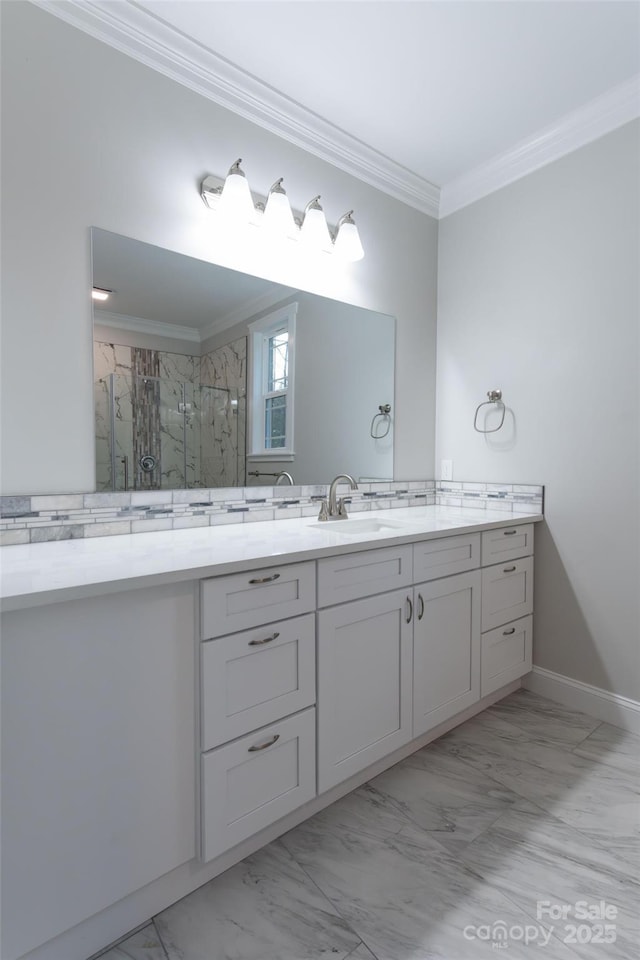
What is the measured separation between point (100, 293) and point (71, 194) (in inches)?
11.8

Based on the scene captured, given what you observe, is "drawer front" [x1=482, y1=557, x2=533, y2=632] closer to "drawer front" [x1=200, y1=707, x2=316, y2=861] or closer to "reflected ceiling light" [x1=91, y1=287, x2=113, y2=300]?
"drawer front" [x1=200, y1=707, x2=316, y2=861]

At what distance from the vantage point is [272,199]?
192 centimetres

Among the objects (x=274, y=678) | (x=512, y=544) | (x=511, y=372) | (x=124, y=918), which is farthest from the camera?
(x=511, y=372)

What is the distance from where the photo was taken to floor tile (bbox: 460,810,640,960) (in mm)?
1146

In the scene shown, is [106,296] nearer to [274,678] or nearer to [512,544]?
[274,678]

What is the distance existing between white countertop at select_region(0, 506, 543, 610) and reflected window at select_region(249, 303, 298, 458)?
1.15 feet

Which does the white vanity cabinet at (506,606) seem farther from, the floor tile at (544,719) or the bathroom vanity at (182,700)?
the bathroom vanity at (182,700)

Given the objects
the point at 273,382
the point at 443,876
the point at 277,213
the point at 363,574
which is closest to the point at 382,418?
the point at 273,382

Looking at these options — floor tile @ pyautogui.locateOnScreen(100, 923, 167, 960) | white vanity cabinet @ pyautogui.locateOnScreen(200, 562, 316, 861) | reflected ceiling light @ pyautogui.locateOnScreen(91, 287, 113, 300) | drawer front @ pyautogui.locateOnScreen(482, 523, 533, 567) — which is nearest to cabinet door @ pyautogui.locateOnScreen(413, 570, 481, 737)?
drawer front @ pyautogui.locateOnScreen(482, 523, 533, 567)

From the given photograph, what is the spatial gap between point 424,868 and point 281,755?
0.50 m

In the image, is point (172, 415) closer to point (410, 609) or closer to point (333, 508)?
point (333, 508)

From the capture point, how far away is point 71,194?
5.00ft

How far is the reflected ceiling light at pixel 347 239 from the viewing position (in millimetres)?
2168

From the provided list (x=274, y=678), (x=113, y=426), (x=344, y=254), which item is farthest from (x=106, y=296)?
(x=274, y=678)
